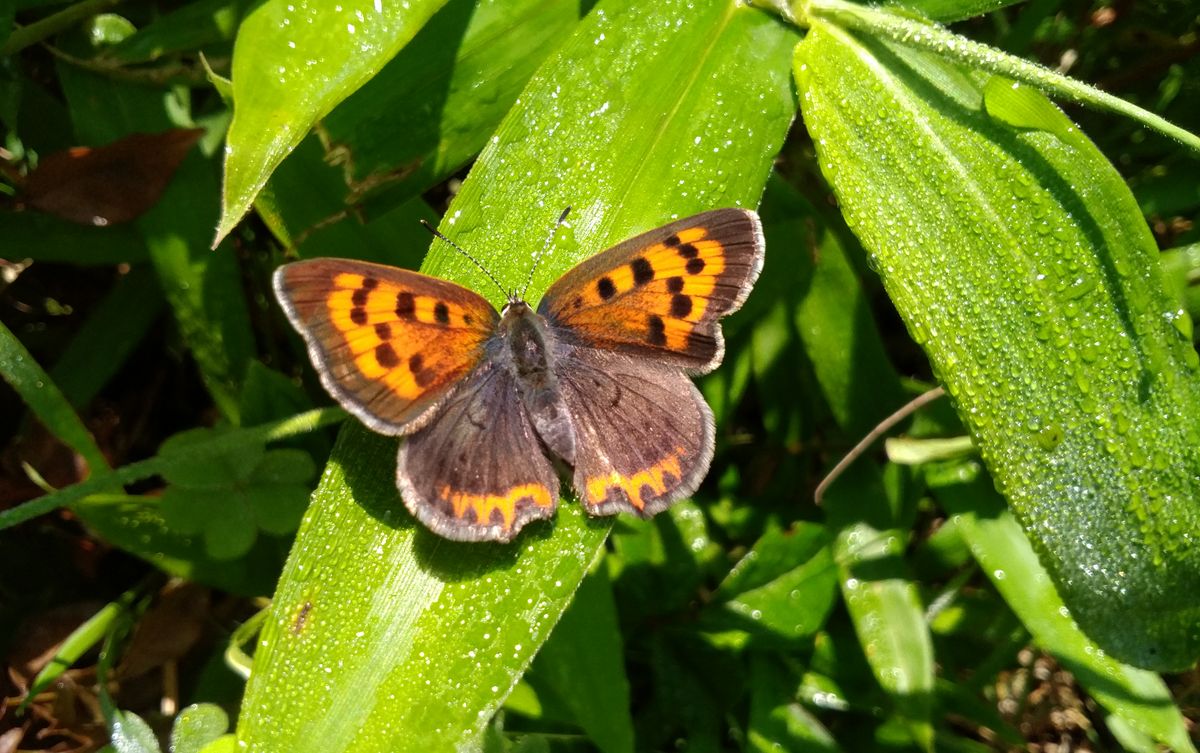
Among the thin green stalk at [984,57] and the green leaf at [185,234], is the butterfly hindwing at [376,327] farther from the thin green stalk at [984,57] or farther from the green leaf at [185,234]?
the thin green stalk at [984,57]

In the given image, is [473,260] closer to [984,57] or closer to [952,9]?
[984,57]

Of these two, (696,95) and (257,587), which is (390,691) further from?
(696,95)

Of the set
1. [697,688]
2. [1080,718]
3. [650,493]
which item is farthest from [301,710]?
[1080,718]

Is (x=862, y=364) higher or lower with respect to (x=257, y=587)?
higher

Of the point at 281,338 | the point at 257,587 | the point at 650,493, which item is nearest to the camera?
the point at 650,493

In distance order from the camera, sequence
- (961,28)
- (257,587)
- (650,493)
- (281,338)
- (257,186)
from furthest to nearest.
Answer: (961,28), (281,338), (257,587), (650,493), (257,186)

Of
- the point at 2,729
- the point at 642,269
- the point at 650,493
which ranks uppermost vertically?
the point at 642,269

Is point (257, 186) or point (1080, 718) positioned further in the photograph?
point (1080, 718)
